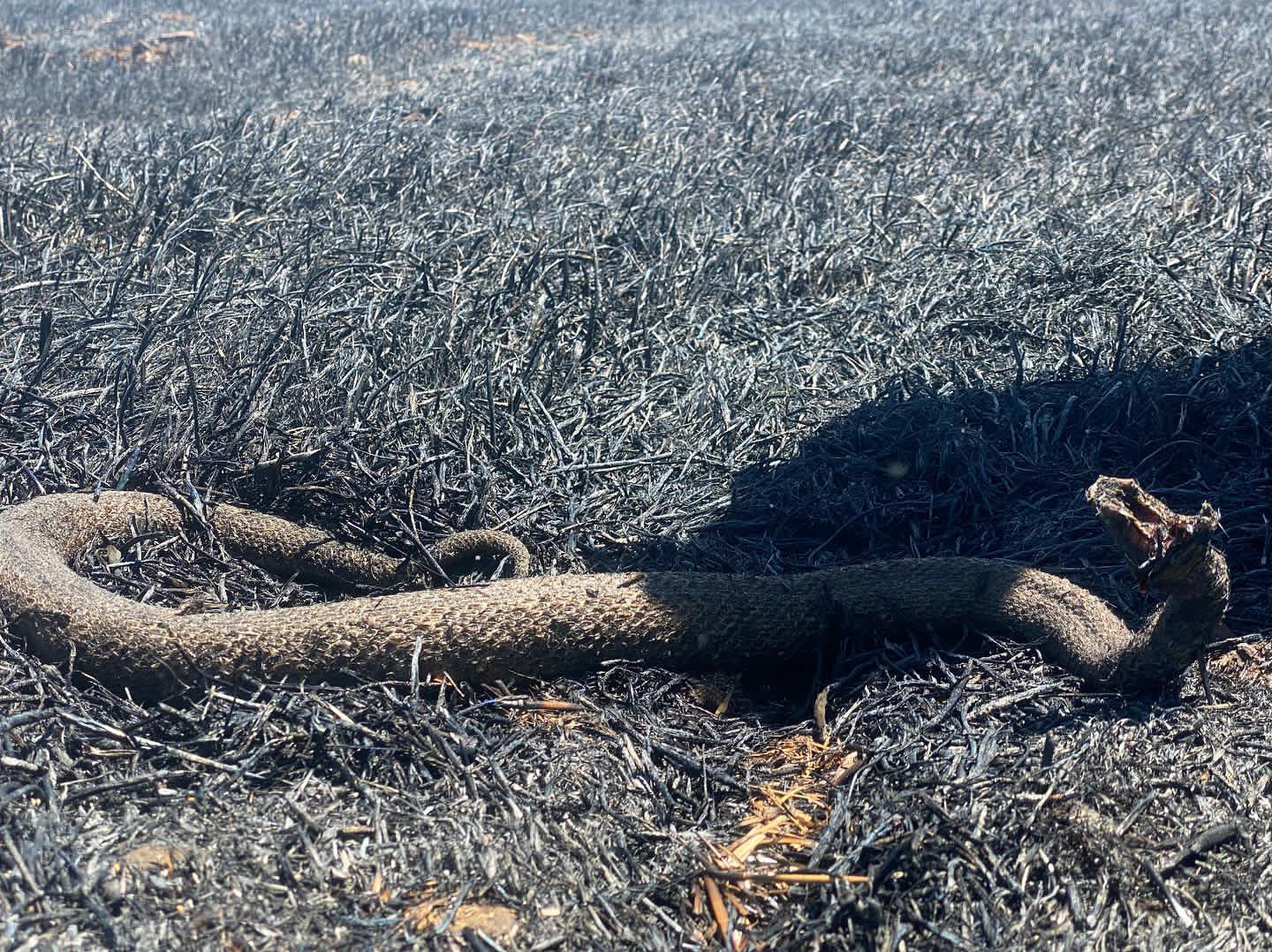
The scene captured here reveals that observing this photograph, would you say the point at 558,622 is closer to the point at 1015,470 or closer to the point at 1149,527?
the point at 1149,527

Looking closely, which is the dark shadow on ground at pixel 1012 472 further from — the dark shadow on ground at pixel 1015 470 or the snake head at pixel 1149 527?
the snake head at pixel 1149 527

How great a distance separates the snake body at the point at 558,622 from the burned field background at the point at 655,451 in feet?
0.31

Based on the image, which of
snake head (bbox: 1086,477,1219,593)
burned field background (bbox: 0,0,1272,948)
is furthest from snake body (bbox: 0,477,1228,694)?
snake head (bbox: 1086,477,1219,593)

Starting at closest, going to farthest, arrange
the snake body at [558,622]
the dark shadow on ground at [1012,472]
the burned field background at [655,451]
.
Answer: the burned field background at [655,451], the snake body at [558,622], the dark shadow on ground at [1012,472]

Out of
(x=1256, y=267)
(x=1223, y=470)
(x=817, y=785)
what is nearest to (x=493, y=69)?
(x=1256, y=267)

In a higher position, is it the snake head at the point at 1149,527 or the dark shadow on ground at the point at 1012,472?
the snake head at the point at 1149,527

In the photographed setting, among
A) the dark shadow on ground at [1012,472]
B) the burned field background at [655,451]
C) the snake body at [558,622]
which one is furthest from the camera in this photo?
the dark shadow on ground at [1012,472]

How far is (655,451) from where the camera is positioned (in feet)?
14.6

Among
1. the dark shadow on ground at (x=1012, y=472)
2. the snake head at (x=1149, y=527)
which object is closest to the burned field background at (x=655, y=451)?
the dark shadow on ground at (x=1012, y=472)

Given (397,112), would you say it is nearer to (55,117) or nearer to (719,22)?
(55,117)

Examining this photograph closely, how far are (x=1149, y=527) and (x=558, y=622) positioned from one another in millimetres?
1575

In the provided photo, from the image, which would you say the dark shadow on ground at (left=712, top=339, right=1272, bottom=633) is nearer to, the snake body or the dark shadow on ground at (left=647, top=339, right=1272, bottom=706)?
the dark shadow on ground at (left=647, top=339, right=1272, bottom=706)

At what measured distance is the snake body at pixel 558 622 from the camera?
10.6 ft

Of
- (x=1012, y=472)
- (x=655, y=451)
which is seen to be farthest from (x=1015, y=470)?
(x=655, y=451)
